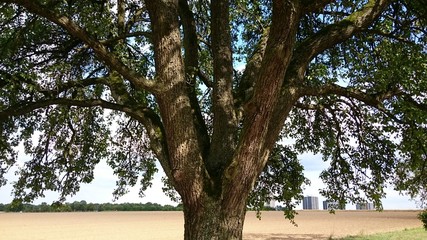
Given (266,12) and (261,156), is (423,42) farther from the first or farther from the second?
(261,156)

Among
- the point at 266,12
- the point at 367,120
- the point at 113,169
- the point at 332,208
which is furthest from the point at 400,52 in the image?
the point at 113,169

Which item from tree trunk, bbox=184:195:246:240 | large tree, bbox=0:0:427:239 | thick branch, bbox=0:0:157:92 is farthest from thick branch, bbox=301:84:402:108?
thick branch, bbox=0:0:157:92

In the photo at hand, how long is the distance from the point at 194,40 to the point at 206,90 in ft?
10.5

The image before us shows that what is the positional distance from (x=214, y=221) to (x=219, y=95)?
95.4 inches

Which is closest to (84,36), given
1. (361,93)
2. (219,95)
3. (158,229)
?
(219,95)

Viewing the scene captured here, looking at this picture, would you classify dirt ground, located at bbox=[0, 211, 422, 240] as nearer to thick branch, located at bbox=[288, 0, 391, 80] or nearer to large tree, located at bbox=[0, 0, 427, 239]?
large tree, located at bbox=[0, 0, 427, 239]

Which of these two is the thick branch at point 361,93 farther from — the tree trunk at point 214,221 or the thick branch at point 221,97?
the tree trunk at point 214,221

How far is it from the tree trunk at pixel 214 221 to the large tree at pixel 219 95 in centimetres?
2

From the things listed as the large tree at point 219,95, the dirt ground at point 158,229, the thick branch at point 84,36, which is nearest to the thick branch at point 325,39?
the large tree at point 219,95

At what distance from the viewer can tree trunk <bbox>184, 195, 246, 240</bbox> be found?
5.89 m

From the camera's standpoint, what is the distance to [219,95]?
24.3 ft

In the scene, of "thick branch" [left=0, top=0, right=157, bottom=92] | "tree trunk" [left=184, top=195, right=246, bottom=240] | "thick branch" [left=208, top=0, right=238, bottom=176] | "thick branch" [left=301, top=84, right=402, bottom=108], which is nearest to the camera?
"tree trunk" [left=184, top=195, right=246, bottom=240]

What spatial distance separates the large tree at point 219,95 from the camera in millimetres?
6020

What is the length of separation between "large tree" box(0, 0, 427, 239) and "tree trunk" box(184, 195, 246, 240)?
0.05ft
